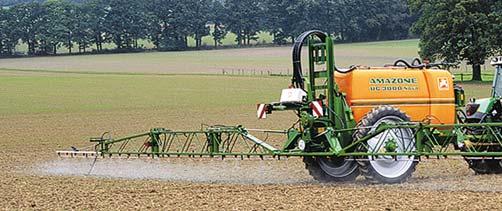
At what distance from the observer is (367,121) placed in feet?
50.4

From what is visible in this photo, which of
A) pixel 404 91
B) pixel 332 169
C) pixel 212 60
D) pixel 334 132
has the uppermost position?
pixel 404 91

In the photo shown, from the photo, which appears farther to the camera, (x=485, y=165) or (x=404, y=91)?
(x=485, y=165)

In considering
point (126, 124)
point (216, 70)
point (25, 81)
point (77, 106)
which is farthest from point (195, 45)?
point (126, 124)

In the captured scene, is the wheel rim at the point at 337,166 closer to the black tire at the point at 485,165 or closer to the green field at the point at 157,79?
the black tire at the point at 485,165

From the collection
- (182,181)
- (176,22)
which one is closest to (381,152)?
(182,181)

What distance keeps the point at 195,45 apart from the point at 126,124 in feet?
302

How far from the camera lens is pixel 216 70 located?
84375mm

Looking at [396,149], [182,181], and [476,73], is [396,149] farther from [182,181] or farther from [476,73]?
[476,73]

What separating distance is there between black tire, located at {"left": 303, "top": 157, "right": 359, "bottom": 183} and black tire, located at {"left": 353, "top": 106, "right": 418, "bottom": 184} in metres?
0.32

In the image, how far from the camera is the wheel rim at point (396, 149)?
1526cm

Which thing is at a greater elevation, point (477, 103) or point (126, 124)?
point (477, 103)

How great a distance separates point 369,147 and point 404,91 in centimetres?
141

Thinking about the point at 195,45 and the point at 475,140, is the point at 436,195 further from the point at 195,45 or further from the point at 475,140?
the point at 195,45

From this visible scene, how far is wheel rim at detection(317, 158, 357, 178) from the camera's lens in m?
15.7
